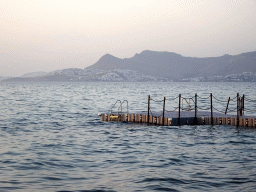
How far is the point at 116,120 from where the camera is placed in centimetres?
3525

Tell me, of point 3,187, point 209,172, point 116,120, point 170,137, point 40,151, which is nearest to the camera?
point 3,187

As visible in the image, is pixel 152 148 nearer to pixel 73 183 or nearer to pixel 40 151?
pixel 40 151

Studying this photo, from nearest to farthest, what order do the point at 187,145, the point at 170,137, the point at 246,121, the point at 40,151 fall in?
the point at 40,151 < the point at 187,145 < the point at 170,137 < the point at 246,121

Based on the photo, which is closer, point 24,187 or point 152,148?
point 24,187

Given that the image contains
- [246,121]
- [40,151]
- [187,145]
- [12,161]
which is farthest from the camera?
[246,121]

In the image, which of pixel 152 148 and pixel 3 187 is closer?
pixel 3 187

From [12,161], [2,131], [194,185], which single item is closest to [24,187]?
[12,161]

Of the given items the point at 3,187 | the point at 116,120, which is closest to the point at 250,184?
the point at 3,187

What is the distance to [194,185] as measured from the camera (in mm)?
14633

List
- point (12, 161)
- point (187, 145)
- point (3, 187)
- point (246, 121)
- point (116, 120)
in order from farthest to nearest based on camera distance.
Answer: point (116, 120)
point (246, 121)
point (187, 145)
point (12, 161)
point (3, 187)

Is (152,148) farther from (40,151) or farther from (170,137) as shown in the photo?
(40,151)

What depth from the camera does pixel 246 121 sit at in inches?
1203

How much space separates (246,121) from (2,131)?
23.6 meters

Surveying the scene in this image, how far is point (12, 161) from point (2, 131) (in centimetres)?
1306
